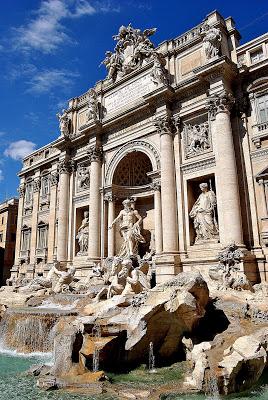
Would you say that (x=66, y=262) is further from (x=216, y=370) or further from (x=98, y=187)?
(x=216, y=370)

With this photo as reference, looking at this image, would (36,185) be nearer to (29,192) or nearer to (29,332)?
(29,192)

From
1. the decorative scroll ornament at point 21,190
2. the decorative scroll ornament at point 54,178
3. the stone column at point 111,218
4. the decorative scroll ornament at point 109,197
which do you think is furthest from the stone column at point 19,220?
the decorative scroll ornament at point 109,197

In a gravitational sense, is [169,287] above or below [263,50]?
below

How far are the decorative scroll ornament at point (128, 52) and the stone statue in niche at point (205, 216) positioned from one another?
9.26m

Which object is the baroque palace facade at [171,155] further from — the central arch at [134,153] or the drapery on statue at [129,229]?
the drapery on statue at [129,229]

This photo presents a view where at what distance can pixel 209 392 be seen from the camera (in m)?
7.12

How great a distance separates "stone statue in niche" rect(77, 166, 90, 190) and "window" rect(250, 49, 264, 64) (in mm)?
11573

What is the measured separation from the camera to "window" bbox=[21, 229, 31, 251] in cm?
2700

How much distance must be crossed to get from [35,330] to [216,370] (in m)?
6.61

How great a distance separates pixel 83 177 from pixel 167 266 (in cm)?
961

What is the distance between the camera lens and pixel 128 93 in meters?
21.1

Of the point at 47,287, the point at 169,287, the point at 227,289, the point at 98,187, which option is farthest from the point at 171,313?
the point at 98,187

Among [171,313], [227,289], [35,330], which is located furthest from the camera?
[227,289]

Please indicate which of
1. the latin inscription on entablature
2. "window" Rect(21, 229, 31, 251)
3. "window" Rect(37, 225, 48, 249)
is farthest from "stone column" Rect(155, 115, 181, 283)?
"window" Rect(21, 229, 31, 251)
